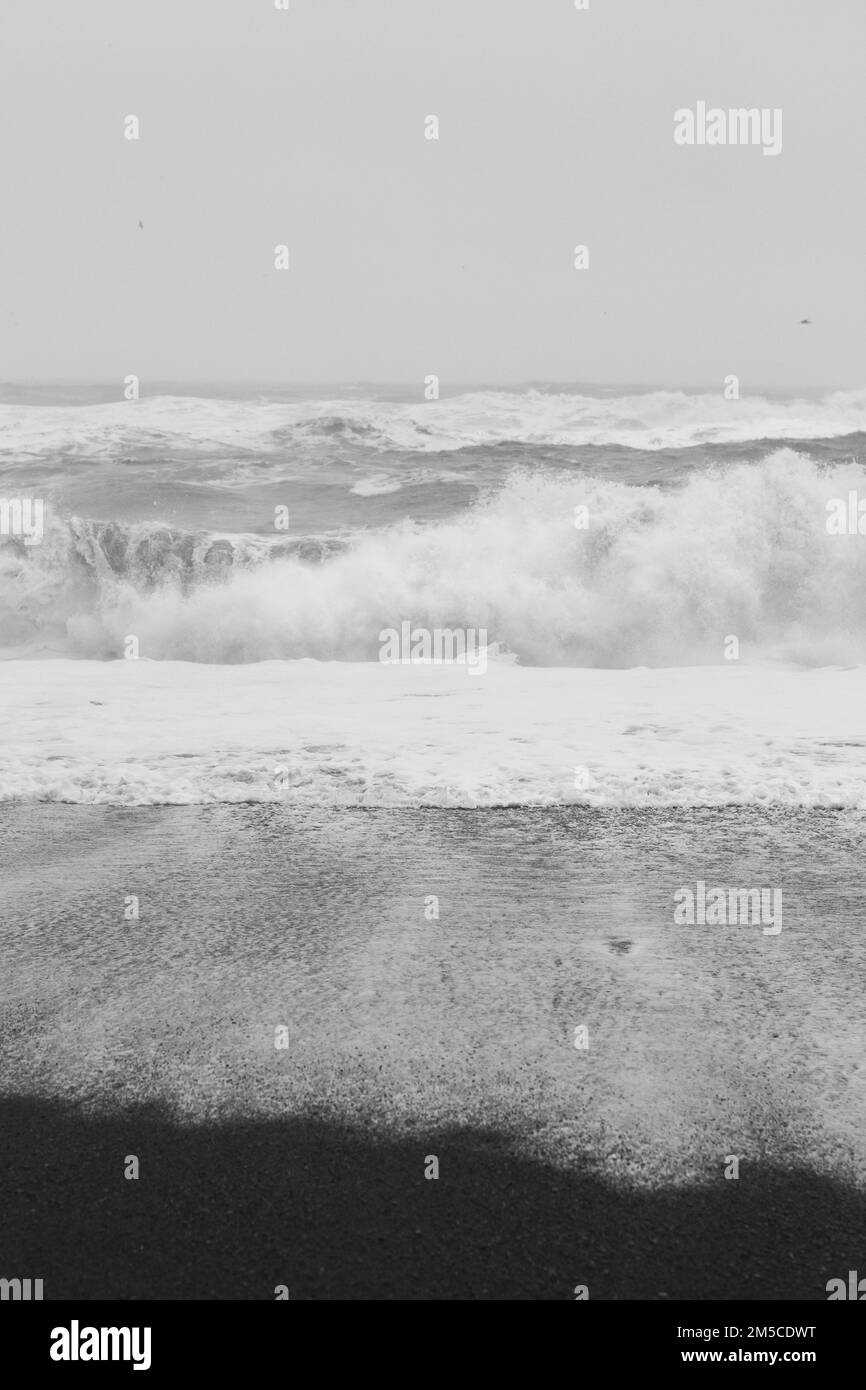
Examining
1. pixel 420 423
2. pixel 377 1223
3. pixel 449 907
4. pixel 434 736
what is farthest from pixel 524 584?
pixel 420 423

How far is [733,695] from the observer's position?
29.6ft

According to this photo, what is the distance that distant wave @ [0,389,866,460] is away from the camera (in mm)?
22297

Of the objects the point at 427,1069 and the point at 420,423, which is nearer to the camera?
the point at 427,1069

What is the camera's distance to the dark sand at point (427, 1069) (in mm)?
2754

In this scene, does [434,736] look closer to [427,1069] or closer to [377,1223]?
[427,1069]

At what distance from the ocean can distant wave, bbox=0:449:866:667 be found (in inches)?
1.9

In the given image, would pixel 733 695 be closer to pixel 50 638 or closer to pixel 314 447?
pixel 50 638

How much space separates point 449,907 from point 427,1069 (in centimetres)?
136

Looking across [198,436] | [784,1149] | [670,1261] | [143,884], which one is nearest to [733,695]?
[143,884]

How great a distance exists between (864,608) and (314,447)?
12.9 meters

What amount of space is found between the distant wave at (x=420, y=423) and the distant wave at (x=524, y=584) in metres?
8.50

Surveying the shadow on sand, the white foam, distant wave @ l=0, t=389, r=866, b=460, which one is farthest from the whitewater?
the shadow on sand

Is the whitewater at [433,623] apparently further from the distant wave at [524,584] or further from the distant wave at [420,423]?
the distant wave at [420,423]

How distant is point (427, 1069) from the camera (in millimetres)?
3598
